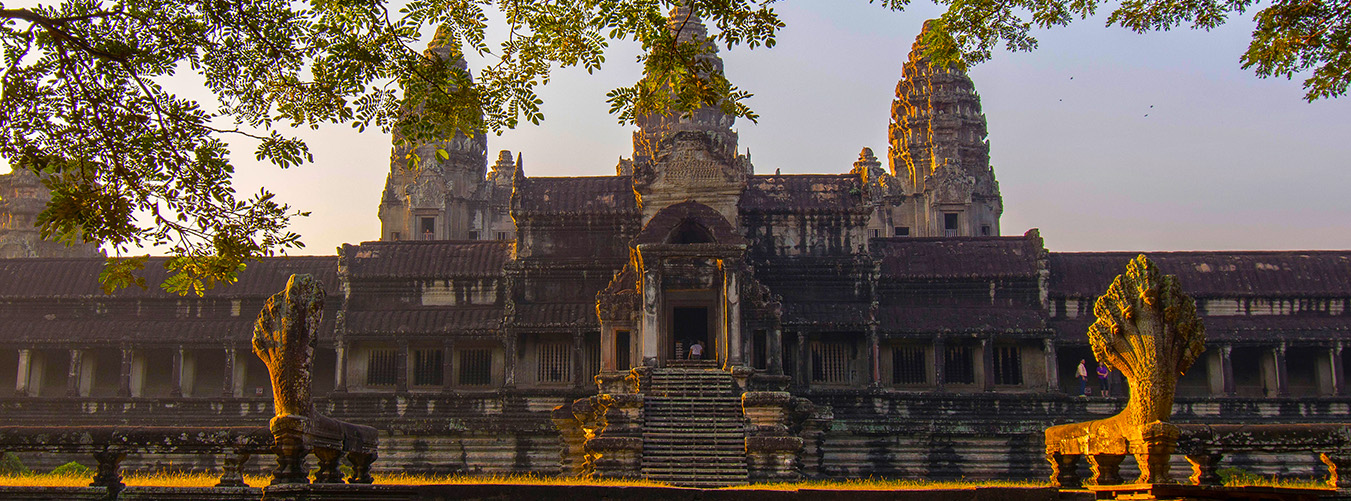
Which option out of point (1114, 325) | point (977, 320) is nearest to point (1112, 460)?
point (1114, 325)

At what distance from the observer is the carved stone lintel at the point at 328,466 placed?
11984 millimetres

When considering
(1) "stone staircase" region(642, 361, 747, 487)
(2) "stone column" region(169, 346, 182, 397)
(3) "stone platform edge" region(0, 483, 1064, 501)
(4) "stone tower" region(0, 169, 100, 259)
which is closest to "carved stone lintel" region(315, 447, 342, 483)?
(3) "stone platform edge" region(0, 483, 1064, 501)

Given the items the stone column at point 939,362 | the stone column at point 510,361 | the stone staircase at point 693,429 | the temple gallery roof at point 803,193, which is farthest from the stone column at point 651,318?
the stone column at point 939,362

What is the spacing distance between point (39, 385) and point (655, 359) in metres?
16.8

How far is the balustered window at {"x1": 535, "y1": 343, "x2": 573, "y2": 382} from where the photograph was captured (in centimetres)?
2877

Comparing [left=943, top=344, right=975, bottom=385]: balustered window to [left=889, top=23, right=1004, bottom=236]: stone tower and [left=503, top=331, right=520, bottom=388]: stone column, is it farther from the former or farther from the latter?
[left=889, top=23, right=1004, bottom=236]: stone tower

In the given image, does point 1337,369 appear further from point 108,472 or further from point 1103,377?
point 108,472

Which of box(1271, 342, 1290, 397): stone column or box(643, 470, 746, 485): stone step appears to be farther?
box(1271, 342, 1290, 397): stone column

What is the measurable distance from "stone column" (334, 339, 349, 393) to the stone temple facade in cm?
5

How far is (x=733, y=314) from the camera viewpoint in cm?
2505

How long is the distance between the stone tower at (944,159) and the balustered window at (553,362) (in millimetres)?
22953

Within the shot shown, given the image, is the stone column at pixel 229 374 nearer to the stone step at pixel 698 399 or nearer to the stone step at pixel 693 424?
the stone step at pixel 698 399

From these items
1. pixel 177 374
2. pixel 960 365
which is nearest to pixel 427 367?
pixel 177 374

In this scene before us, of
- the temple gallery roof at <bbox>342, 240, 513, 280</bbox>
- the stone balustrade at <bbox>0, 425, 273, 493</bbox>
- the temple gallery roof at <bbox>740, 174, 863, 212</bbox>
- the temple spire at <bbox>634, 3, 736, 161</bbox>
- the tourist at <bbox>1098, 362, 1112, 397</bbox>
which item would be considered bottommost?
the stone balustrade at <bbox>0, 425, 273, 493</bbox>
